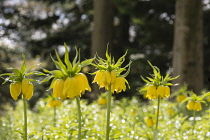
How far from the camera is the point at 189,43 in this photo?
6941 millimetres

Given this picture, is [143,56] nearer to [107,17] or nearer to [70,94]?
[107,17]

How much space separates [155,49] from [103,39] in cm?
228

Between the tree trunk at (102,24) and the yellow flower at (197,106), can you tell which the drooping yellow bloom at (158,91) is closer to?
the yellow flower at (197,106)

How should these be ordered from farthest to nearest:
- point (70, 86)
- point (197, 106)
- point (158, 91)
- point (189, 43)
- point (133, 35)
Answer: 1. point (133, 35)
2. point (189, 43)
3. point (197, 106)
4. point (158, 91)
5. point (70, 86)

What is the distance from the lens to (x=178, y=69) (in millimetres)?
6977

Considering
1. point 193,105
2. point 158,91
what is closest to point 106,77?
point 158,91

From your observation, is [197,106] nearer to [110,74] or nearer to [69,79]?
[110,74]

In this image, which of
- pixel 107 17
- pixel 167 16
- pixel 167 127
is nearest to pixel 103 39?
pixel 107 17

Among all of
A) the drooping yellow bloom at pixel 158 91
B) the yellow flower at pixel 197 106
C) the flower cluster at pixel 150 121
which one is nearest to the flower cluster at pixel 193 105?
the yellow flower at pixel 197 106

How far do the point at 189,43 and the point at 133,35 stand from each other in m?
5.56

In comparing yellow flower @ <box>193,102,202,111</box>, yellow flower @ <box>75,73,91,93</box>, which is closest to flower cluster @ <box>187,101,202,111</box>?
yellow flower @ <box>193,102,202,111</box>

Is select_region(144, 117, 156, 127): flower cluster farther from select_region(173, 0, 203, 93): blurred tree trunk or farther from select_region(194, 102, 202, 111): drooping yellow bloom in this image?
select_region(173, 0, 203, 93): blurred tree trunk

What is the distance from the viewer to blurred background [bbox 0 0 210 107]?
6.96 metres

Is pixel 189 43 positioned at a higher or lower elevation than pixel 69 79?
higher
